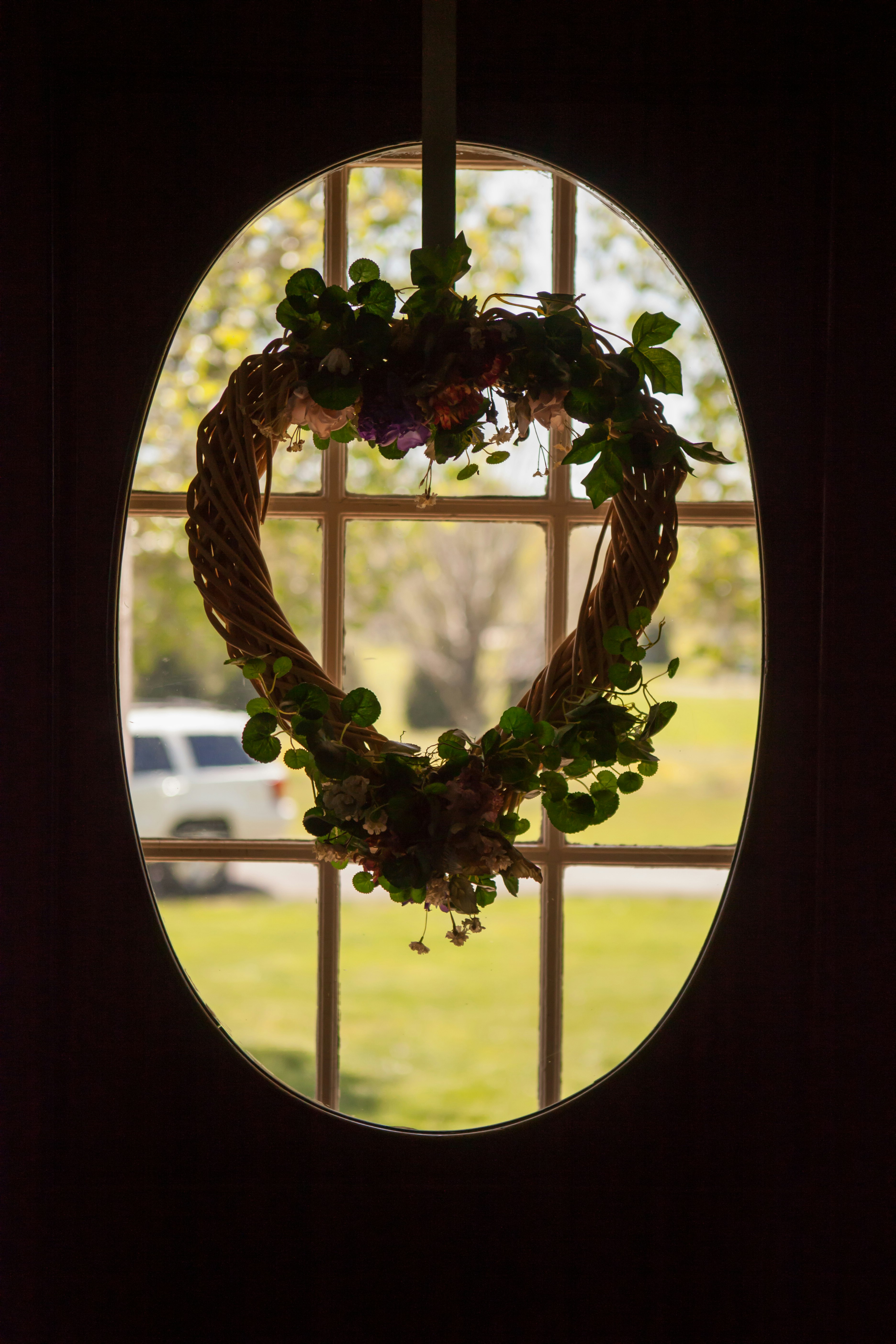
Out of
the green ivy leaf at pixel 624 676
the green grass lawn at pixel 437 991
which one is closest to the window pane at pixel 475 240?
the green ivy leaf at pixel 624 676

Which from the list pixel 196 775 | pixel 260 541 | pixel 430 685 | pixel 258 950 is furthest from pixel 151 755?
pixel 260 541

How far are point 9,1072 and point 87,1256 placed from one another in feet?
0.59

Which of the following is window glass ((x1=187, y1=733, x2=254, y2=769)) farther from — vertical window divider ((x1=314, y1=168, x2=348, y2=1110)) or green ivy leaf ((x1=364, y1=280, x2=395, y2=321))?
green ivy leaf ((x1=364, y1=280, x2=395, y2=321))

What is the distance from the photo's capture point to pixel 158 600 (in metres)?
4.39

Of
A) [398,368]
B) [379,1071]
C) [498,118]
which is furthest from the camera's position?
[379,1071]

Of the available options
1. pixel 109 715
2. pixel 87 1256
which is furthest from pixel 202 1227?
pixel 109 715

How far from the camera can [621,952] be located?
4578 millimetres

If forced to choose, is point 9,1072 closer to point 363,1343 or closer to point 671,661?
point 363,1343

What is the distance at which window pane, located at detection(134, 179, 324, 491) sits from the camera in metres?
2.77

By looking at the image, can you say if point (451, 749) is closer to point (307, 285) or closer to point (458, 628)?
point (307, 285)

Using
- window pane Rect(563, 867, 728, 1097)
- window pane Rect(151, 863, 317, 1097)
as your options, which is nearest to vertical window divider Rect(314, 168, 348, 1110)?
window pane Rect(151, 863, 317, 1097)

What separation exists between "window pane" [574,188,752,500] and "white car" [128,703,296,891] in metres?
2.12

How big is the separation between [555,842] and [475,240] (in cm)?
275

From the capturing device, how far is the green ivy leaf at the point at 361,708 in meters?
0.70
